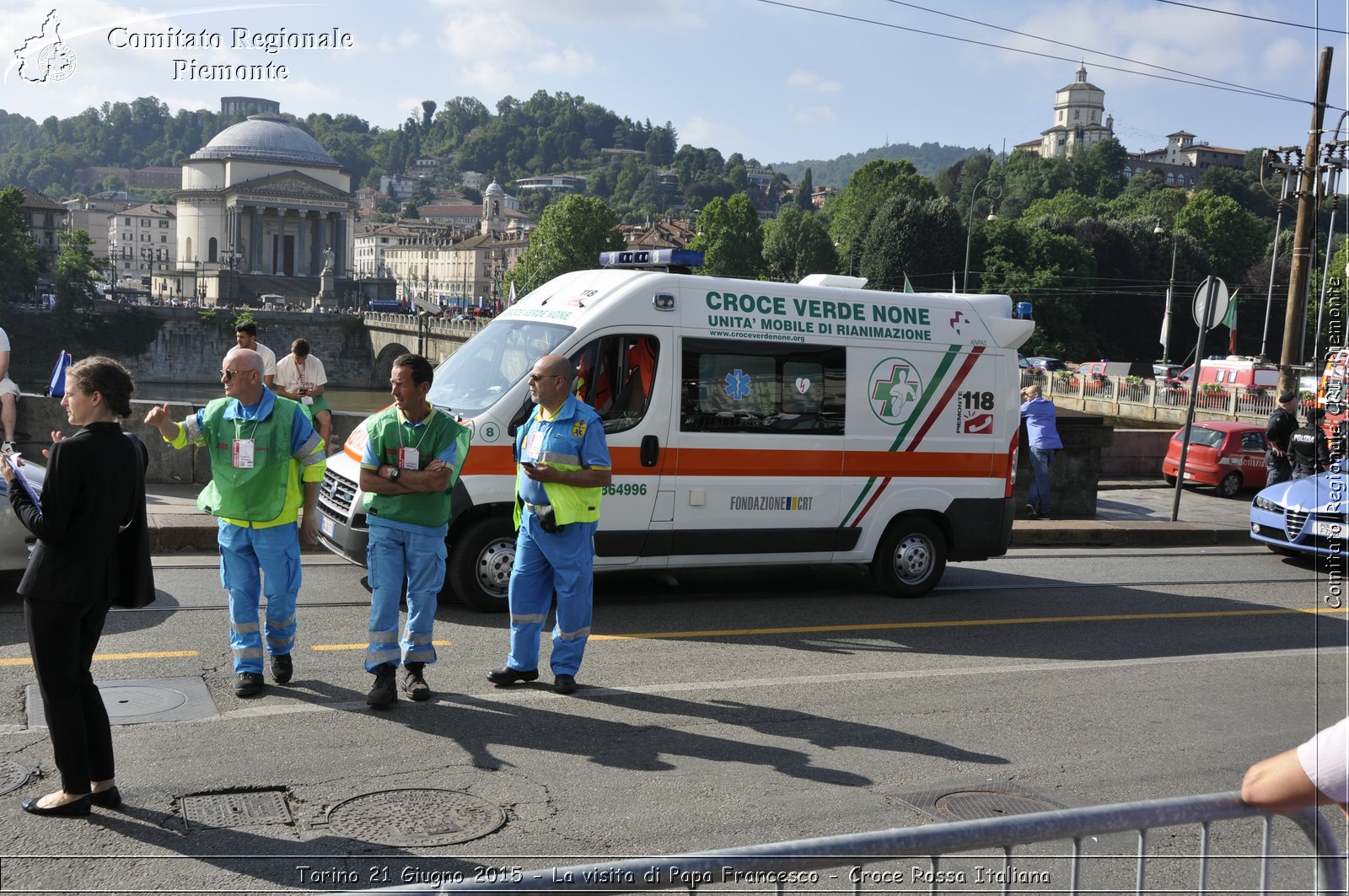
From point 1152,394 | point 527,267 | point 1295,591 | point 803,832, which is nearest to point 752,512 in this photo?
point 803,832

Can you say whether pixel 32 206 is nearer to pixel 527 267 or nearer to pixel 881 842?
pixel 527 267

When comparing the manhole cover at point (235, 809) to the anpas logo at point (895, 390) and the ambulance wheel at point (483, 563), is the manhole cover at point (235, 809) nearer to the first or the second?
the ambulance wheel at point (483, 563)

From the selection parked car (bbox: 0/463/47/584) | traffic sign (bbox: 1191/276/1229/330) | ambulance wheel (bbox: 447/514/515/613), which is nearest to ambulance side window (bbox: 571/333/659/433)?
ambulance wheel (bbox: 447/514/515/613)

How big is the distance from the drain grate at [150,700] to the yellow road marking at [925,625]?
2.63 meters

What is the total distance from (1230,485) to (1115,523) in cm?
730

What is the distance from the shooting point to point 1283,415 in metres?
16.4

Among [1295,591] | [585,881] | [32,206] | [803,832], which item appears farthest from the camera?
[32,206]

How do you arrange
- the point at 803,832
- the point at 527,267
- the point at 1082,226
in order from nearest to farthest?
the point at 803,832 < the point at 1082,226 < the point at 527,267

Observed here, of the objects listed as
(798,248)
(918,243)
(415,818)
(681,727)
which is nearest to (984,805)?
(681,727)

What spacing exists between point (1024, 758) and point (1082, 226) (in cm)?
9394

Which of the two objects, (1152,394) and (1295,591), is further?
(1152,394)

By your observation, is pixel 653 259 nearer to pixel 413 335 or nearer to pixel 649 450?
pixel 649 450

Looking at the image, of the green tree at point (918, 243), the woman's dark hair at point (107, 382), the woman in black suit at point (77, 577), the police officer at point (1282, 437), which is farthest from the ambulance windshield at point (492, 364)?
the green tree at point (918, 243)

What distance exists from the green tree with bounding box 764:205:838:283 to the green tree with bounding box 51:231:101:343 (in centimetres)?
5722
